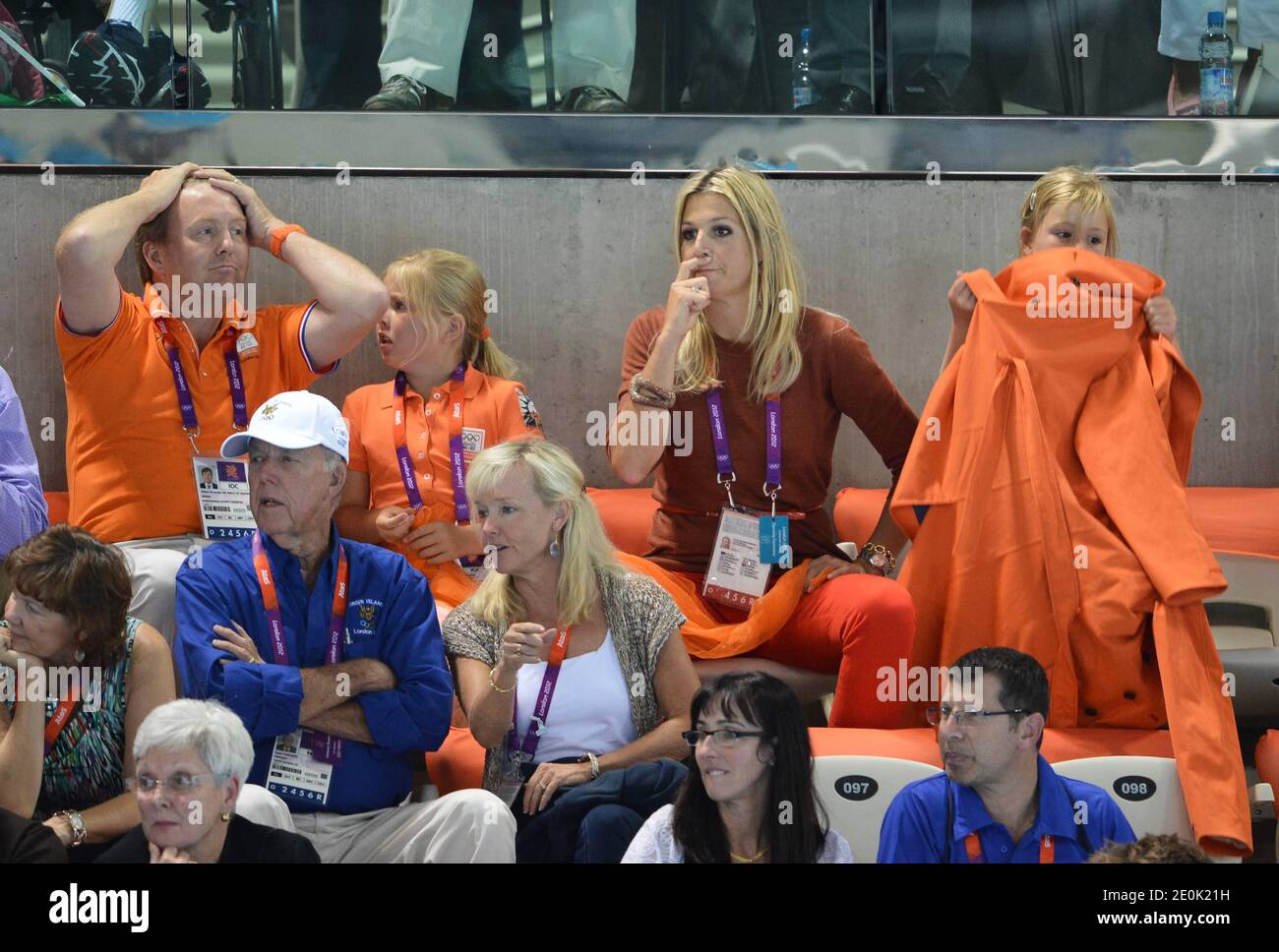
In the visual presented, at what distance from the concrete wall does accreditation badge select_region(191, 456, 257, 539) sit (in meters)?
0.80

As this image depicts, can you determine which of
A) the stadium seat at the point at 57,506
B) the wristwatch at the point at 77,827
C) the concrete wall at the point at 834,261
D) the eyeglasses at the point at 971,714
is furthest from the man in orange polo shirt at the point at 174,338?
the eyeglasses at the point at 971,714

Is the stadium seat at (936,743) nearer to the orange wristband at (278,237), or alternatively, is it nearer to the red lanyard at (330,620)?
the red lanyard at (330,620)

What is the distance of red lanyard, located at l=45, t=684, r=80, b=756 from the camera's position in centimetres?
313

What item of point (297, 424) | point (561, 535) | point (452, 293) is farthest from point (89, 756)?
point (452, 293)

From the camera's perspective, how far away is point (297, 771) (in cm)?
324

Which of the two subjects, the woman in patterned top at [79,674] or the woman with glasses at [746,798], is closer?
the woman with glasses at [746,798]

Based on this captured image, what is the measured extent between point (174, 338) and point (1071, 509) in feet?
7.02

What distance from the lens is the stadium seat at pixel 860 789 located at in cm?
331

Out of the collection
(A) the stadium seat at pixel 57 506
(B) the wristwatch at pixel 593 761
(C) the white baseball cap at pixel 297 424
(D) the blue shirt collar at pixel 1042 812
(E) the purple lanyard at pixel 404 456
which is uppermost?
(C) the white baseball cap at pixel 297 424

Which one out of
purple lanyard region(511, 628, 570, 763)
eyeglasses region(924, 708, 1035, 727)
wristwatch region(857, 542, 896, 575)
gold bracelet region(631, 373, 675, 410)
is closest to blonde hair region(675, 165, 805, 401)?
gold bracelet region(631, 373, 675, 410)

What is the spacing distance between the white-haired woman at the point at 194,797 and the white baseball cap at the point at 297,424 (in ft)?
2.18

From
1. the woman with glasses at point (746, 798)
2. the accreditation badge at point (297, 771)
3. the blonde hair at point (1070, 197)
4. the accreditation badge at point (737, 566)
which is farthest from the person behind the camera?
the blonde hair at point (1070, 197)

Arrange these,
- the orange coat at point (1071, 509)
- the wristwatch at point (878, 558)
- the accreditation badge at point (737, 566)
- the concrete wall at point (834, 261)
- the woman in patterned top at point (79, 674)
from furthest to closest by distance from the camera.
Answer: the concrete wall at point (834, 261), the wristwatch at point (878, 558), the accreditation badge at point (737, 566), the orange coat at point (1071, 509), the woman in patterned top at point (79, 674)
